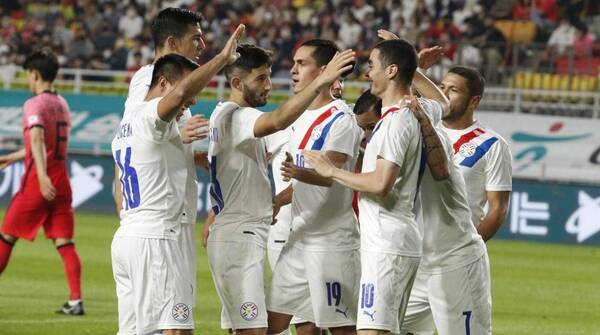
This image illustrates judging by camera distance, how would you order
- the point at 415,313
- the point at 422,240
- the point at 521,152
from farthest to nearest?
the point at 521,152, the point at 415,313, the point at 422,240

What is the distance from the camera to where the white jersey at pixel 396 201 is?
6871 mm

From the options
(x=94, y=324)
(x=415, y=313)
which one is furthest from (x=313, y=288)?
(x=94, y=324)

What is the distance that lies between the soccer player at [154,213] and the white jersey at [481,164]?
6.63ft

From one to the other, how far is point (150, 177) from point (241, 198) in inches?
27.2

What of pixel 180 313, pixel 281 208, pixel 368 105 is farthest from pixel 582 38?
pixel 180 313

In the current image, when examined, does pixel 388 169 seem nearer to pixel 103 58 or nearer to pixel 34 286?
pixel 34 286

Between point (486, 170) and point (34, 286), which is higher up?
point (486, 170)

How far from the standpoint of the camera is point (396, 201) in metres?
6.98

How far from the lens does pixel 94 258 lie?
→ 15.5 m

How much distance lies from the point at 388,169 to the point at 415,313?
1401 millimetres

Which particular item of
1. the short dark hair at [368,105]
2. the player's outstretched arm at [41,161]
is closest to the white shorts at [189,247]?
the short dark hair at [368,105]

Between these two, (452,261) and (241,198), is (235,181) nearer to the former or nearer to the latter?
(241,198)

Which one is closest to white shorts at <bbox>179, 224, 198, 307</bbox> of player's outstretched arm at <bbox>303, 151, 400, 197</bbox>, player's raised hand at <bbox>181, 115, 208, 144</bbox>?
player's raised hand at <bbox>181, 115, 208, 144</bbox>

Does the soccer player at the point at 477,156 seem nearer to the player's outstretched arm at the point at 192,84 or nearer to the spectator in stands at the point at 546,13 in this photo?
the player's outstretched arm at the point at 192,84
